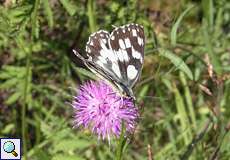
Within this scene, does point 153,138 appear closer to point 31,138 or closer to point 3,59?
point 31,138

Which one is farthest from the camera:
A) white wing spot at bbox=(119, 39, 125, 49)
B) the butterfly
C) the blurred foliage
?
the blurred foliage

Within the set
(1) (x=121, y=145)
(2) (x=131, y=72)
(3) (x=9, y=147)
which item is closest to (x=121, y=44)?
(2) (x=131, y=72)

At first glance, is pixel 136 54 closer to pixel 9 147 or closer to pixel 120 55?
pixel 120 55

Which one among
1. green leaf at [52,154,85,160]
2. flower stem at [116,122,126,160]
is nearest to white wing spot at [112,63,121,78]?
flower stem at [116,122,126,160]

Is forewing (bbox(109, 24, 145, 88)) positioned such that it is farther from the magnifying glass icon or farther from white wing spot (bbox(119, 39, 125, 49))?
the magnifying glass icon

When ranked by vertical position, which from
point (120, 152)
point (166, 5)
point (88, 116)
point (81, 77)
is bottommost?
point (120, 152)

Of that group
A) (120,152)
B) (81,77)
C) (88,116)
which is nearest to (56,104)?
(81,77)

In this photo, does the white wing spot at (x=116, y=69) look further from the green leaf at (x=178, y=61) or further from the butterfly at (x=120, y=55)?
the green leaf at (x=178, y=61)

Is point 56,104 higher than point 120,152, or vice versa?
point 56,104
